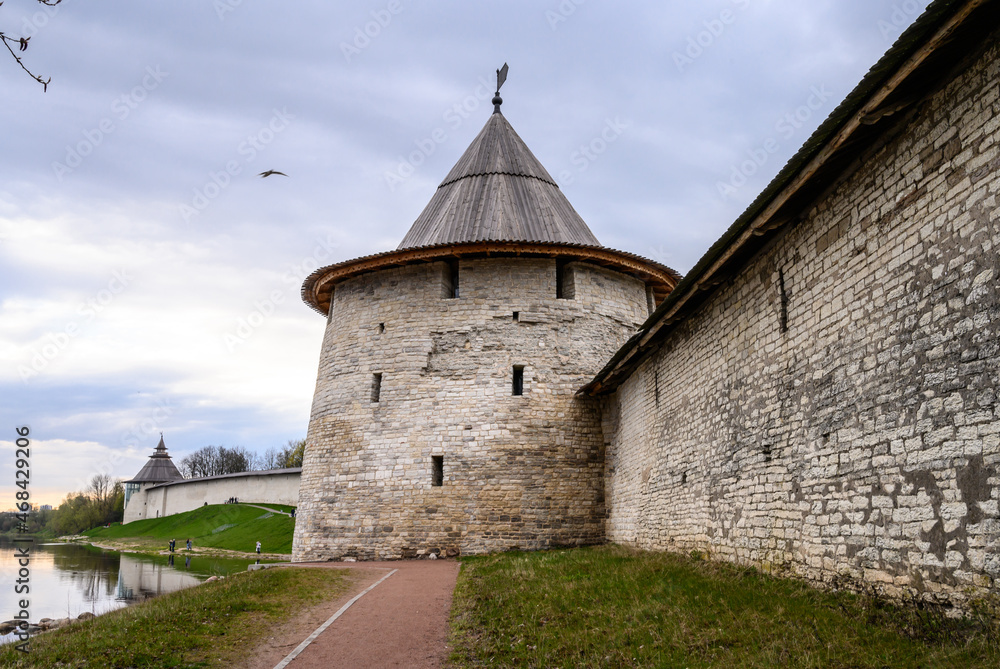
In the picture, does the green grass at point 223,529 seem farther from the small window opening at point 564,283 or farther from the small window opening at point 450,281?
the small window opening at point 564,283

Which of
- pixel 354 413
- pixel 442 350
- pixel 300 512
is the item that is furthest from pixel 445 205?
pixel 300 512

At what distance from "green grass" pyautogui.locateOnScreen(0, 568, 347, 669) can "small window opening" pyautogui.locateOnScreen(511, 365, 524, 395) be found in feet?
24.7

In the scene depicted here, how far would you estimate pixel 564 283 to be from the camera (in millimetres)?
17344

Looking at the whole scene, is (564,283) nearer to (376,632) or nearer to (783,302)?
(783,302)

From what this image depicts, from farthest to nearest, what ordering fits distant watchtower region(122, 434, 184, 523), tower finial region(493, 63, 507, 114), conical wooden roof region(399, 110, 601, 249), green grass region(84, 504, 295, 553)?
distant watchtower region(122, 434, 184, 523)
green grass region(84, 504, 295, 553)
tower finial region(493, 63, 507, 114)
conical wooden roof region(399, 110, 601, 249)

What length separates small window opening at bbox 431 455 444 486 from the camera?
15.5m

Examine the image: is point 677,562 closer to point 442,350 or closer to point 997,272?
point 997,272

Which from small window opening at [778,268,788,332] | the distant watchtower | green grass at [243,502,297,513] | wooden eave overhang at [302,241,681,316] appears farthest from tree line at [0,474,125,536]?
small window opening at [778,268,788,332]

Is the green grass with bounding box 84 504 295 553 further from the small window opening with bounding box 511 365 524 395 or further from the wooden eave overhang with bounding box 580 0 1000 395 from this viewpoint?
the wooden eave overhang with bounding box 580 0 1000 395

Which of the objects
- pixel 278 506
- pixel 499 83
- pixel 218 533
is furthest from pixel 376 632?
pixel 278 506

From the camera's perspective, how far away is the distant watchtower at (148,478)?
185 feet

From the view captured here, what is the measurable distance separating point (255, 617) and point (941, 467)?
660cm

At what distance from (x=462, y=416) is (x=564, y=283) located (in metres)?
4.30

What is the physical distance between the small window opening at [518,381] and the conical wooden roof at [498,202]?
137 inches
